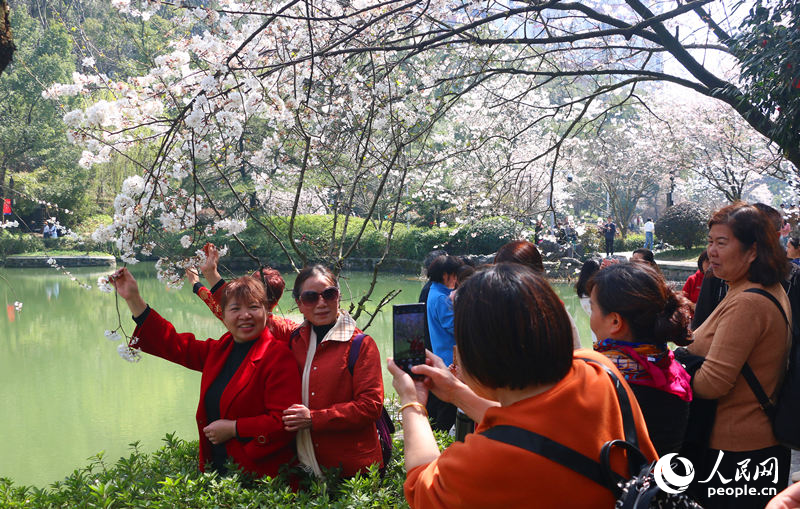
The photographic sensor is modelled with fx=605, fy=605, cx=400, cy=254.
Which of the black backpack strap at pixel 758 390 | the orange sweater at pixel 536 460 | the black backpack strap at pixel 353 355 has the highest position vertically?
the orange sweater at pixel 536 460

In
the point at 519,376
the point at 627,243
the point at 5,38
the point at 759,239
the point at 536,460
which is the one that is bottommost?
the point at 627,243

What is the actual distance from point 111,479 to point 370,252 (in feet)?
58.4

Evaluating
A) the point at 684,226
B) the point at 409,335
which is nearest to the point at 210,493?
the point at 409,335

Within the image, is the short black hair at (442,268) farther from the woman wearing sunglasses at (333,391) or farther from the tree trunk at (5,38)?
the tree trunk at (5,38)

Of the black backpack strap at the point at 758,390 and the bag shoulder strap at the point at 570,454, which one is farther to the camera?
the black backpack strap at the point at 758,390

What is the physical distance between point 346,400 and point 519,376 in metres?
1.41

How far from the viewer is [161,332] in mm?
2564

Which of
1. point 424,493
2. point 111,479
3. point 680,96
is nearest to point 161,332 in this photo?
point 111,479

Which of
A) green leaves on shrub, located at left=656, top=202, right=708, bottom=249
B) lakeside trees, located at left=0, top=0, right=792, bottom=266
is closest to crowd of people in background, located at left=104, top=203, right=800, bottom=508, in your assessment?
lakeside trees, located at left=0, top=0, right=792, bottom=266

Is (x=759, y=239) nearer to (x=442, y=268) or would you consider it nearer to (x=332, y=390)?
(x=332, y=390)

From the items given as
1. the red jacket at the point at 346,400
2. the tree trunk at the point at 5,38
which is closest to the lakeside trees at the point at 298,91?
the tree trunk at the point at 5,38

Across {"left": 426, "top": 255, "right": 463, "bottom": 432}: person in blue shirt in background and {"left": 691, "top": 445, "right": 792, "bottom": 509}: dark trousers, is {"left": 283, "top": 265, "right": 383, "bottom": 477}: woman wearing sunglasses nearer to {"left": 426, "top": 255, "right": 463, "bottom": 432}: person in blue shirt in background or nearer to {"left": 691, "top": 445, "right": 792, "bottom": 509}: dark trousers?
{"left": 426, "top": 255, "right": 463, "bottom": 432}: person in blue shirt in background

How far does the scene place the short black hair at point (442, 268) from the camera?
3615mm

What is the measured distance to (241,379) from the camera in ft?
7.75
